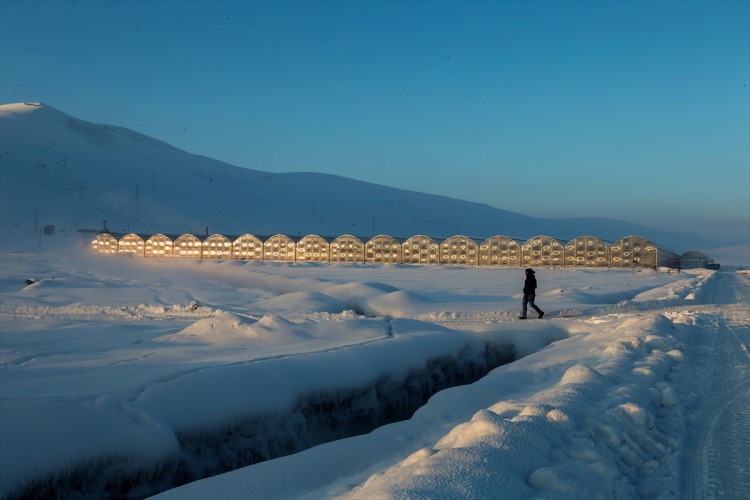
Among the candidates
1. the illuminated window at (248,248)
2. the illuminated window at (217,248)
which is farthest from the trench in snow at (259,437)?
the illuminated window at (217,248)

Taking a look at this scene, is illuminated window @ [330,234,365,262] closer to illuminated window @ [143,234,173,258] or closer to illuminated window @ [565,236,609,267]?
illuminated window @ [565,236,609,267]

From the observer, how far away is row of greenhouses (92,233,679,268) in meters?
42.2

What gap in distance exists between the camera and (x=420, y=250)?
44.9 m

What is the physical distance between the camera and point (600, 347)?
10172mm

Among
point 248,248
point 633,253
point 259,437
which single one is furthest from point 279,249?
point 259,437

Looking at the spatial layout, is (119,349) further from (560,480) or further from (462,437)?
(560,480)

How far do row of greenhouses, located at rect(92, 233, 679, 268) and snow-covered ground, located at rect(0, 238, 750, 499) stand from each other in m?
29.5

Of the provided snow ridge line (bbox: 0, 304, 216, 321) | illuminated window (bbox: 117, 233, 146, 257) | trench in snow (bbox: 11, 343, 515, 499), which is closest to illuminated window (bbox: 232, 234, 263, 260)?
illuminated window (bbox: 117, 233, 146, 257)

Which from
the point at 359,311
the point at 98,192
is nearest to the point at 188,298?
the point at 359,311

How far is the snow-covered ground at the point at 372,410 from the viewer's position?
4434 mm

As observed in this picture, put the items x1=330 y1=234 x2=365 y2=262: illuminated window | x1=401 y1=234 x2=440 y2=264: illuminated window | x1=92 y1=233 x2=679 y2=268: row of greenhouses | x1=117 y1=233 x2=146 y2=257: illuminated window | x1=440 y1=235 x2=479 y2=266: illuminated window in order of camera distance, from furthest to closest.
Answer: x1=117 y1=233 x2=146 y2=257: illuminated window
x1=330 y1=234 x2=365 y2=262: illuminated window
x1=401 y1=234 x2=440 y2=264: illuminated window
x1=440 y1=235 x2=479 y2=266: illuminated window
x1=92 y1=233 x2=679 y2=268: row of greenhouses

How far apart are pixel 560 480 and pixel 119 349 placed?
774 cm

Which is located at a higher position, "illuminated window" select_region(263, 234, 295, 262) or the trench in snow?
"illuminated window" select_region(263, 234, 295, 262)

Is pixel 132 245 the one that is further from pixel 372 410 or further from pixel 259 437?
pixel 259 437
